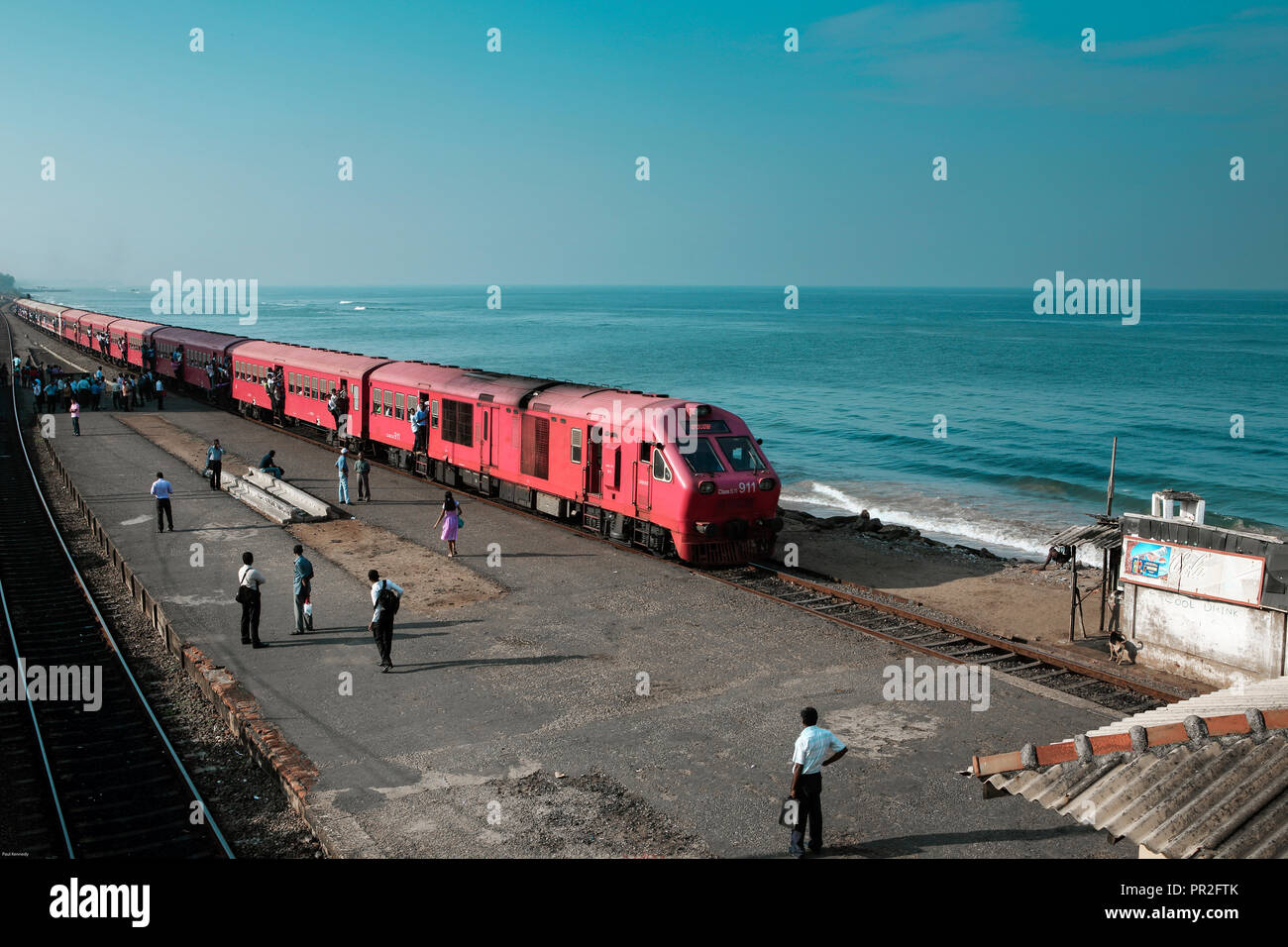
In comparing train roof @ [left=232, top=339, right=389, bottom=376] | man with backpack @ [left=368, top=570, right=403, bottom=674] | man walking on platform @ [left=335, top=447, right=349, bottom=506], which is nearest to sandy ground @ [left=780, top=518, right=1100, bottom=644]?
man with backpack @ [left=368, top=570, right=403, bottom=674]

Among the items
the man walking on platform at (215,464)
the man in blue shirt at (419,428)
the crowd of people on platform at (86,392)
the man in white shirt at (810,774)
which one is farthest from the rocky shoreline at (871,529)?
the crowd of people on platform at (86,392)

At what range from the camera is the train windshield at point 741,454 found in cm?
2045

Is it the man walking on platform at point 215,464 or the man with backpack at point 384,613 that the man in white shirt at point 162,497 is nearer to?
the man walking on platform at point 215,464

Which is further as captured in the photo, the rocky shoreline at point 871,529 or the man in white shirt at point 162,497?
the rocky shoreline at point 871,529

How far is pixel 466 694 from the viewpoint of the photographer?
13922mm

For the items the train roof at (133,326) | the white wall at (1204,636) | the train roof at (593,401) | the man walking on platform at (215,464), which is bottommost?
the white wall at (1204,636)

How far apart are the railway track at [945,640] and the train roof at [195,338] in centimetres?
3436

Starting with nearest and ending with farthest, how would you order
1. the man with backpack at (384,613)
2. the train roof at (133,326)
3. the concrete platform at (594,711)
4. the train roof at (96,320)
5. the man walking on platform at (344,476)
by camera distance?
1. the concrete platform at (594,711)
2. the man with backpack at (384,613)
3. the man walking on platform at (344,476)
4. the train roof at (133,326)
5. the train roof at (96,320)

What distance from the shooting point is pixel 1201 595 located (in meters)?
15.1

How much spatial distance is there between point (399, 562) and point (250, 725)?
28.3 ft

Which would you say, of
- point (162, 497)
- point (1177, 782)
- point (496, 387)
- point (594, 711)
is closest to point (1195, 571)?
point (594, 711)

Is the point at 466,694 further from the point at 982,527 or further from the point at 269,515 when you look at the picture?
the point at 982,527

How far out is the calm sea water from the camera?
145 ft
